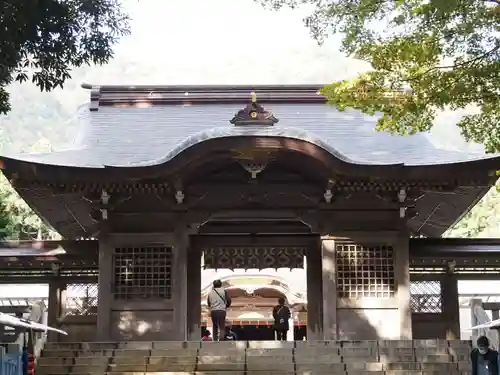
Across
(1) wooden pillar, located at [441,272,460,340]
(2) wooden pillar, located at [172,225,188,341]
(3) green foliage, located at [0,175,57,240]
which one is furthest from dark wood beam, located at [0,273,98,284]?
(3) green foliage, located at [0,175,57,240]

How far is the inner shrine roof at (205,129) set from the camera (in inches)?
525

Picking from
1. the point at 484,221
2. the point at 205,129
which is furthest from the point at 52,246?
the point at 484,221

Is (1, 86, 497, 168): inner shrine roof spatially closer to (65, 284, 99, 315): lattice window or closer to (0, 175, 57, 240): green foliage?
(65, 284, 99, 315): lattice window

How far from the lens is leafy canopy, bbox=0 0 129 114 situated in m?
8.02

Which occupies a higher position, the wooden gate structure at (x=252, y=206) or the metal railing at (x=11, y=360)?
the wooden gate structure at (x=252, y=206)

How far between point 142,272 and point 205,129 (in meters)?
4.32

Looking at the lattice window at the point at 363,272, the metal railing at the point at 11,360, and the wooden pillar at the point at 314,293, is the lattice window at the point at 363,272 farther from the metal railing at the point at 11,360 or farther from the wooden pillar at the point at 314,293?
the metal railing at the point at 11,360

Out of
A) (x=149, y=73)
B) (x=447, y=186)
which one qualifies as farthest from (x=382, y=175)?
(x=149, y=73)

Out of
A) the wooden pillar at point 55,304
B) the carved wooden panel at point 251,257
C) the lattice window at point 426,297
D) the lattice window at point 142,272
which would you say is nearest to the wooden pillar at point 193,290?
the carved wooden panel at point 251,257

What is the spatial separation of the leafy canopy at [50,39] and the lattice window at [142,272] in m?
5.72

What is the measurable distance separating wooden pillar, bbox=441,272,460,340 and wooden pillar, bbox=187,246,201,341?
18.7 feet

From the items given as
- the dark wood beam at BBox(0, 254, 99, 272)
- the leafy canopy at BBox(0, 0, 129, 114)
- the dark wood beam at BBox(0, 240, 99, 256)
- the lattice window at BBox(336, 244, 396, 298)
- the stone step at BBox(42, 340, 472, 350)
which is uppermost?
the leafy canopy at BBox(0, 0, 129, 114)

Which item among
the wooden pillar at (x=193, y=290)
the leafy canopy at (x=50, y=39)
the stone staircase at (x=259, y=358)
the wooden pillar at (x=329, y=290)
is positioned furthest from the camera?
the wooden pillar at (x=193, y=290)

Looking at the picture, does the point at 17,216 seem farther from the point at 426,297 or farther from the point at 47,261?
the point at 426,297
